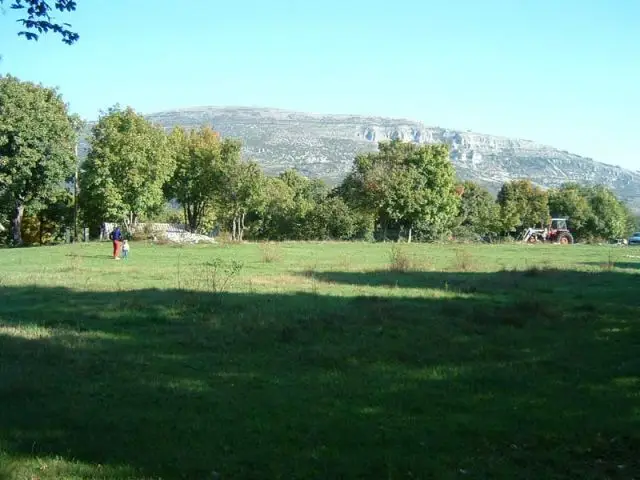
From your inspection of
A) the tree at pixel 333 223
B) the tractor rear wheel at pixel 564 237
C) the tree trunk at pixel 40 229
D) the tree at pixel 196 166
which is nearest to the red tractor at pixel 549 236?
the tractor rear wheel at pixel 564 237

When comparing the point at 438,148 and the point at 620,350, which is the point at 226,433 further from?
the point at 438,148

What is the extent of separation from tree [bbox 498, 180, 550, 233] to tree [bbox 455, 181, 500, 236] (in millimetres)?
2449

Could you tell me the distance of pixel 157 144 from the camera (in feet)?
201

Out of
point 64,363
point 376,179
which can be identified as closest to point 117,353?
point 64,363

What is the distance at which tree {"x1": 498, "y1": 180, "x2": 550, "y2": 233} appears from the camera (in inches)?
4237

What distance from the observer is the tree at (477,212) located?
102 meters

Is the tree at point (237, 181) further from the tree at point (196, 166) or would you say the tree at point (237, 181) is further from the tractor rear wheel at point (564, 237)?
the tractor rear wheel at point (564, 237)

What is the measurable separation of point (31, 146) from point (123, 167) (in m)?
7.99

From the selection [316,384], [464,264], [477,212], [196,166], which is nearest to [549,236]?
[477,212]

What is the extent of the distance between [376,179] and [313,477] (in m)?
71.2

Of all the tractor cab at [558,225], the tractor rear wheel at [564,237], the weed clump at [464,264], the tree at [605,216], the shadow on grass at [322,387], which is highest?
the tree at [605,216]

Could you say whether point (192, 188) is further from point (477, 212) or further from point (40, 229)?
point (477, 212)

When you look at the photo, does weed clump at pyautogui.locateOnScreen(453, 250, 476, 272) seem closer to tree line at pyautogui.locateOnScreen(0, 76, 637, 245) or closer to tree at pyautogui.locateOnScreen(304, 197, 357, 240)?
tree line at pyautogui.locateOnScreen(0, 76, 637, 245)

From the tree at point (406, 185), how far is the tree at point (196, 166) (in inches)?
692
